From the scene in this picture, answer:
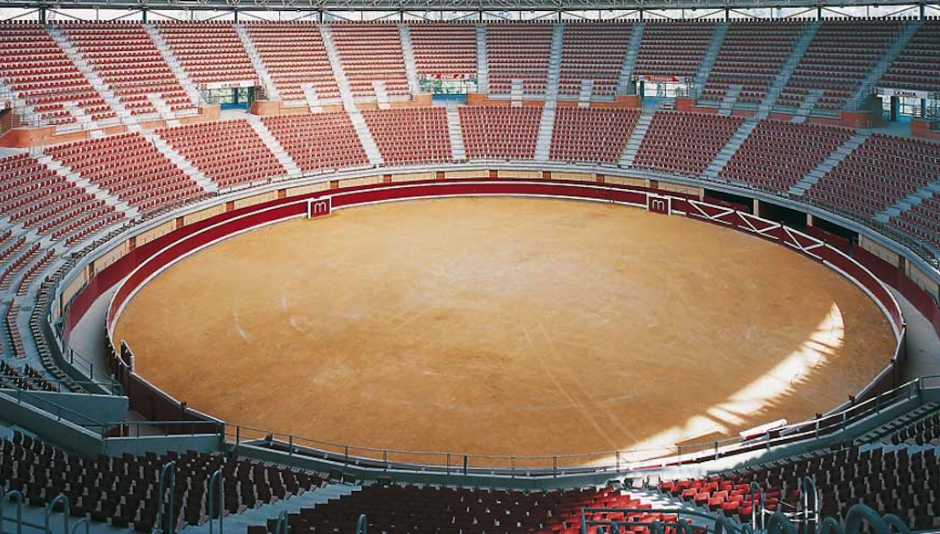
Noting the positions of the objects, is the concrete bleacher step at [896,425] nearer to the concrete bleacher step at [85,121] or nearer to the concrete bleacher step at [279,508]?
the concrete bleacher step at [279,508]

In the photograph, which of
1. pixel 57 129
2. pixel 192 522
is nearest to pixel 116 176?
pixel 57 129

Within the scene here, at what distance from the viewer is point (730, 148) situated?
45438 mm

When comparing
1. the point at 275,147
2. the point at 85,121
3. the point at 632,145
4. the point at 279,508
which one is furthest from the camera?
the point at 632,145

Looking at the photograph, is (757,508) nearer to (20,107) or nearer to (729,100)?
(20,107)

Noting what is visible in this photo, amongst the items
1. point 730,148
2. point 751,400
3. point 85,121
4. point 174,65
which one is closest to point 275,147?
point 174,65

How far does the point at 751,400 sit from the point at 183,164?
3088 centimetres

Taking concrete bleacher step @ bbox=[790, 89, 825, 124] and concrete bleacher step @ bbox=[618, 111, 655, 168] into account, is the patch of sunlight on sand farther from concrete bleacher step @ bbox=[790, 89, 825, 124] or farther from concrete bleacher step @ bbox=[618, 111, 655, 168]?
concrete bleacher step @ bbox=[618, 111, 655, 168]

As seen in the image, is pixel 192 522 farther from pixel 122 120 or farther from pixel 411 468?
pixel 122 120

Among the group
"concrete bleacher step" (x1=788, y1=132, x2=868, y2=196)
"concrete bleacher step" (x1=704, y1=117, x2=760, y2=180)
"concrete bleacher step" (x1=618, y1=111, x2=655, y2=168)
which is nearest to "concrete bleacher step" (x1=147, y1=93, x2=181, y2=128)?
"concrete bleacher step" (x1=618, y1=111, x2=655, y2=168)

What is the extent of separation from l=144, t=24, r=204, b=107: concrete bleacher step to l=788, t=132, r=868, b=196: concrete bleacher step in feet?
105

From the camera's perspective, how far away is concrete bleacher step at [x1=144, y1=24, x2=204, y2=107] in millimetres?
47031

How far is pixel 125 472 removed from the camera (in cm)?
1502

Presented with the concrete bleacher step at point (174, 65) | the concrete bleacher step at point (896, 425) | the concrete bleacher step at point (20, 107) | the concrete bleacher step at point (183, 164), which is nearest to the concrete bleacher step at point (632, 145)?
the concrete bleacher step at point (183, 164)

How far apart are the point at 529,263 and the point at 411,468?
17388 mm
